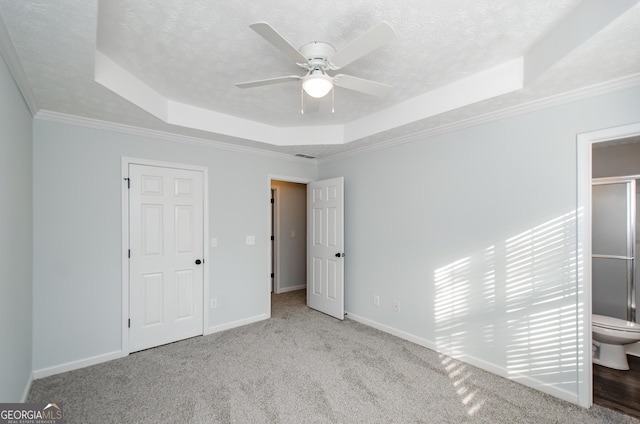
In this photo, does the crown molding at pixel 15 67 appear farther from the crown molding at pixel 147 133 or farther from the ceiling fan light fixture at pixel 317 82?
the ceiling fan light fixture at pixel 317 82

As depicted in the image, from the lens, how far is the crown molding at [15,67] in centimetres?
151

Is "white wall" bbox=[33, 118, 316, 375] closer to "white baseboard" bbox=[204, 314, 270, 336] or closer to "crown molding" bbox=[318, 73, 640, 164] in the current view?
"white baseboard" bbox=[204, 314, 270, 336]

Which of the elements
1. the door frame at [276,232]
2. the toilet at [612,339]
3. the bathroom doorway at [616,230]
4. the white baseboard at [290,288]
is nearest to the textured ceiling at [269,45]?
the bathroom doorway at [616,230]

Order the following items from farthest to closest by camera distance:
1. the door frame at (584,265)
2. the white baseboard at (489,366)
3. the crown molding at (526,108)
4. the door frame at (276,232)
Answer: the door frame at (276,232), the white baseboard at (489,366), the door frame at (584,265), the crown molding at (526,108)

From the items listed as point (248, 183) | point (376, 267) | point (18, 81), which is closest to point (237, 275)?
point (248, 183)

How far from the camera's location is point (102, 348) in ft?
9.42

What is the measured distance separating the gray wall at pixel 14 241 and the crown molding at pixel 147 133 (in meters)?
0.23

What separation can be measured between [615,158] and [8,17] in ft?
16.9

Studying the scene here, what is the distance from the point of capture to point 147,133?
3133mm

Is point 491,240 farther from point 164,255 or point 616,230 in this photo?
point 164,255

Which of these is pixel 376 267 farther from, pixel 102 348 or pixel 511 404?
pixel 102 348

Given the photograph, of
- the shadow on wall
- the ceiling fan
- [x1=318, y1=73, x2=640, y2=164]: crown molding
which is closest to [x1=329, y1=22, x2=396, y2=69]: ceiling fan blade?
the ceiling fan
